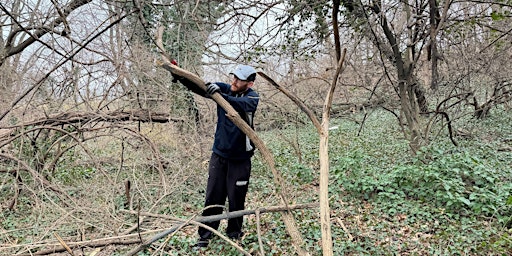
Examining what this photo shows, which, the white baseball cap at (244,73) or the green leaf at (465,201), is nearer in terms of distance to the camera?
the white baseball cap at (244,73)

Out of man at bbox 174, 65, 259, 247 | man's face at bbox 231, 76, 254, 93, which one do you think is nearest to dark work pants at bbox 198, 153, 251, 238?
man at bbox 174, 65, 259, 247

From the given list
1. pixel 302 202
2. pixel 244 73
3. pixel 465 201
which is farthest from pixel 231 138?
pixel 465 201

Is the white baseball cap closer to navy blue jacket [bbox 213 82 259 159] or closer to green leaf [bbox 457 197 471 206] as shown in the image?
navy blue jacket [bbox 213 82 259 159]

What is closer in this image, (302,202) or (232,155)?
(232,155)

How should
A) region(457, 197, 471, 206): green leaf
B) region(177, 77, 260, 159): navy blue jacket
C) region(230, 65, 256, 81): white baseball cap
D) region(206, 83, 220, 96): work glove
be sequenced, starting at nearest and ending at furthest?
region(206, 83, 220, 96): work glove < region(230, 65, 256, 81): white baseball cap < region(177, 77, 260, 159): navy blue jacket < region(457, 197, 471, 206): green leaf

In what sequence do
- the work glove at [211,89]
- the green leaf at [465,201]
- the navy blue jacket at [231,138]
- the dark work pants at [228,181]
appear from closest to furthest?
the work glove at [211,89] < the navy blue jacket at [231,138] < the dark work pants at [228,181] < the green leaf at [465,201]

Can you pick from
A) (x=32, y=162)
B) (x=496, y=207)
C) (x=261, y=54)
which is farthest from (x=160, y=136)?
(x=496, y=207)

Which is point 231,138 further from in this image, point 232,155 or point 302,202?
point 302,202

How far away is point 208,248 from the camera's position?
3.54m

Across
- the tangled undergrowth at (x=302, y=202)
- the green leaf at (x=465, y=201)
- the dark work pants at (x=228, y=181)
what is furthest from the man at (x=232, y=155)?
the green leaf at (x=465, y=201)

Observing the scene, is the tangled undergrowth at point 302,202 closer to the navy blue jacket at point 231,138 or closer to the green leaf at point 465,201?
the green leaf at point 465,201

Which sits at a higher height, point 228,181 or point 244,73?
point 244,73

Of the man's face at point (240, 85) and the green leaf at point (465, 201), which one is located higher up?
the man's face at point (240, 85)

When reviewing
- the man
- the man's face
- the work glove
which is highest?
the man's face
